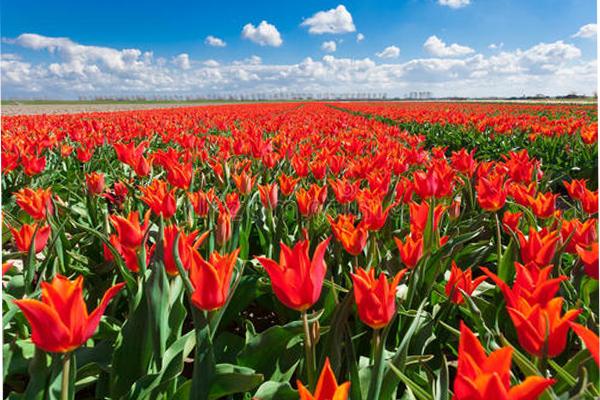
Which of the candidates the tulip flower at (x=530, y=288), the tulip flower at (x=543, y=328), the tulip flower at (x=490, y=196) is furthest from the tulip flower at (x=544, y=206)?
the tulip flower at (x=543, y=328)

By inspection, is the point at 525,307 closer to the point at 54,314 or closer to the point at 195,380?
the point at 195,380

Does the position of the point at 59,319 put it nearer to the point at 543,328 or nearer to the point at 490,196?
the point at 543,328

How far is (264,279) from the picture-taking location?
1.95 metres

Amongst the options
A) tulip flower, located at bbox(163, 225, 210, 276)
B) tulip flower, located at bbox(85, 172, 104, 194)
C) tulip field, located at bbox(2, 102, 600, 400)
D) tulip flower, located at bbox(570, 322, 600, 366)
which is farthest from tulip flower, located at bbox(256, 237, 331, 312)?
tulip flower, located at bbox(85, 172, 104, 194)

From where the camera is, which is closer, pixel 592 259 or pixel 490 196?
pixel 592 259

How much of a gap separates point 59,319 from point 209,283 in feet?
1.05

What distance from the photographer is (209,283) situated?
1.07 meters

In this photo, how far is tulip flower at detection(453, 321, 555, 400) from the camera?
70 centimetres

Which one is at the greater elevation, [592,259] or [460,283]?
[592,259]

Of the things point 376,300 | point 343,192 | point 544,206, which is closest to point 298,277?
point 376,300

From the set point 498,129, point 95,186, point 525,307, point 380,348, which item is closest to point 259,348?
point 380,348

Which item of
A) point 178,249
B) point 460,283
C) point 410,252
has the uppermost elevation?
point 178,249

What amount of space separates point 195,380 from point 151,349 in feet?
0.80

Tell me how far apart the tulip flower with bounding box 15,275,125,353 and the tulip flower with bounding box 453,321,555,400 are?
0.70 meters
